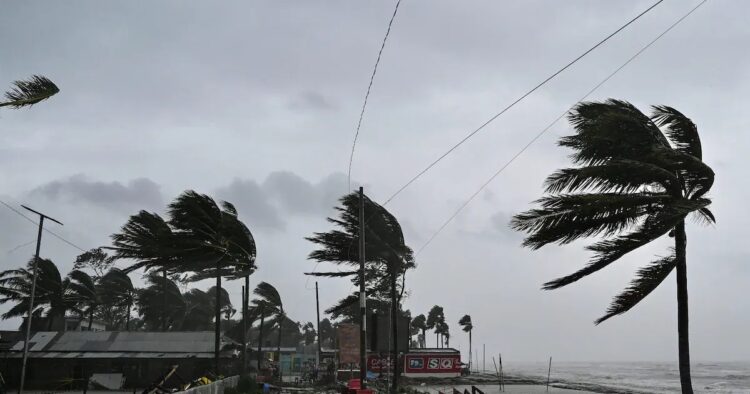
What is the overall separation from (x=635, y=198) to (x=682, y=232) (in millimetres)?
2347

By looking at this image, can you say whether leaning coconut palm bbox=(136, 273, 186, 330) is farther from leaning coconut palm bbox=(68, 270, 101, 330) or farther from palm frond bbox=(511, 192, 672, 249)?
palm frond bbox=(511, 192, 672, 249)

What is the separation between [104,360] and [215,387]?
20.5 metres

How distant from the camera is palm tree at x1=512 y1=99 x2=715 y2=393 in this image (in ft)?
35.0

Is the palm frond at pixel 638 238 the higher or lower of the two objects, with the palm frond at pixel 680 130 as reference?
lower

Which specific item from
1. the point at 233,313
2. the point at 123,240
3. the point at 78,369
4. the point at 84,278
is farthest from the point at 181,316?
the point at 123,240

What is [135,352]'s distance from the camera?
37469 millimetres

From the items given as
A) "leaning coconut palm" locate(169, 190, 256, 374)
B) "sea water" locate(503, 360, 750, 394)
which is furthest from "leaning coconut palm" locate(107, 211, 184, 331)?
"sea water" locate(503, 360, 750, 394)

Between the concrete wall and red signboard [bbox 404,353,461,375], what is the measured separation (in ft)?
67.3

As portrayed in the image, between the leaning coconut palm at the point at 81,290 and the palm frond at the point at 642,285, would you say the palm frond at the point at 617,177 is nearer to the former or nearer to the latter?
the palm frond at the point at 642,285

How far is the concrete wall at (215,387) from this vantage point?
1673 cm

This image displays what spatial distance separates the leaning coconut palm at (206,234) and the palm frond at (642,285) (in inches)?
620

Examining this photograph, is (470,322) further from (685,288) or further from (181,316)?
(685,288)

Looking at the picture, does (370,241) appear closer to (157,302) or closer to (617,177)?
(617,177)

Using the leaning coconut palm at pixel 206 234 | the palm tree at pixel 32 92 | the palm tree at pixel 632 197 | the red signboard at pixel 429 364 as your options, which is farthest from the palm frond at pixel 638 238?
the red signboard at pixel 429 364
